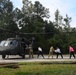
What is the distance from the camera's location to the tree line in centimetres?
7338

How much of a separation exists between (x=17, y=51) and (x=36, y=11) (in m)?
48.0

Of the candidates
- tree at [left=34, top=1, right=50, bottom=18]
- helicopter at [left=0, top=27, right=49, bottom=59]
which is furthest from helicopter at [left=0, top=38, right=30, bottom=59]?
tree at [left=34, top=1, right=50, bottom=18]

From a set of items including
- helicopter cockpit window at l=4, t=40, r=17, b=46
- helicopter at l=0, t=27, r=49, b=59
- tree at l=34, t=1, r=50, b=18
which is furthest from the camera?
tree at l=34, t=1, r=50, b=18

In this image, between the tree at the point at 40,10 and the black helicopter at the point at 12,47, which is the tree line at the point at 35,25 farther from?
the black helicopter at the point at 12,47

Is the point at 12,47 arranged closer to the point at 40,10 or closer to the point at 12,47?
the point at 12,47

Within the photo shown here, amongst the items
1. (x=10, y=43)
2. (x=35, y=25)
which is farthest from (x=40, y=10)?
(x=10, y=43)

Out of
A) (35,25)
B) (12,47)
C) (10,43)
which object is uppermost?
(35,25)

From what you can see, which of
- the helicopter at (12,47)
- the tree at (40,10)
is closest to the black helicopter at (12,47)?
the helicopter at (12,47)

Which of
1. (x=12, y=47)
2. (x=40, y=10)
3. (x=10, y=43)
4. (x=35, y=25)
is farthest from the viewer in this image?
(x=40, y=10)

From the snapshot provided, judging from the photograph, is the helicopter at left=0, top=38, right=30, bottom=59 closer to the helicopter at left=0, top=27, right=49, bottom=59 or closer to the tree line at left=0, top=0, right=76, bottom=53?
the helicopter at left=0, top=27, right=49, bottom=59

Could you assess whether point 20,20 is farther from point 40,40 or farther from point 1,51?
point 1,51

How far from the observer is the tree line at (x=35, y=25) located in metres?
73.4

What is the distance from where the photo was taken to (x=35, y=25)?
76938 mm

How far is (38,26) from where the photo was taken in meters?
76.6
